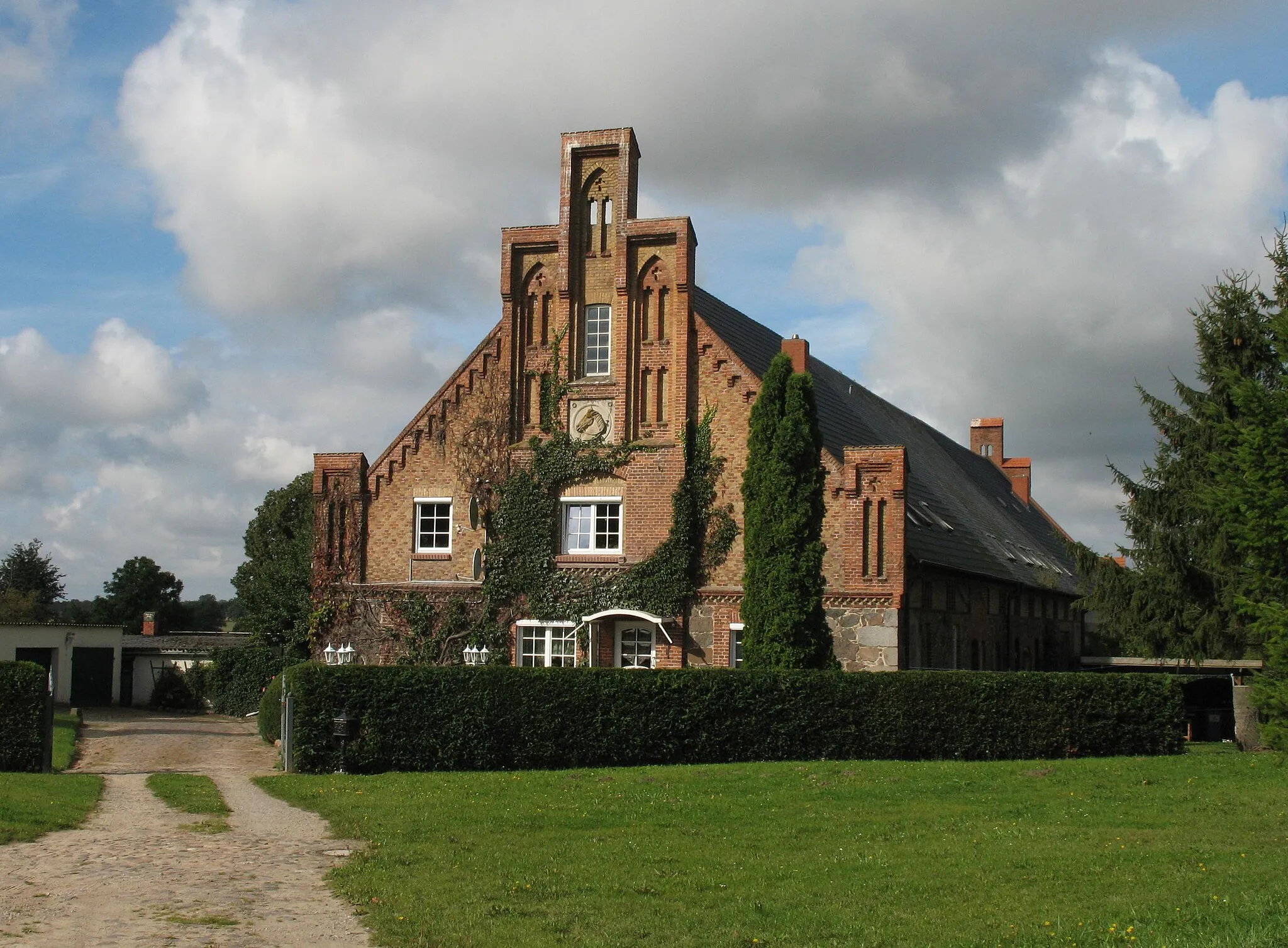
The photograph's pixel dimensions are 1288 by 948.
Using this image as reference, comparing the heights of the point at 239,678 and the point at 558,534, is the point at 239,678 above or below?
below

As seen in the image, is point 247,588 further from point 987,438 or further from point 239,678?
point 987,438

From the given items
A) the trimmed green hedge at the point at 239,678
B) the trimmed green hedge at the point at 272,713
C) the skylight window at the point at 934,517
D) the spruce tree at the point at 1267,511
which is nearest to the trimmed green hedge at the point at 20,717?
the trimmed green hedge at the point at 272,713

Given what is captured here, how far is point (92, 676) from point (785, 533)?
36.6 m

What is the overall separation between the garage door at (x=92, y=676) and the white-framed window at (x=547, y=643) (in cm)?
2845

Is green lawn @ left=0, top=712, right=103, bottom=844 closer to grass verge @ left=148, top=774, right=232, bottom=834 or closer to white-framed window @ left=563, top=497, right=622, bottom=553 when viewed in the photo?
grass verge @ left=148, top=774, right=232, bottom=834

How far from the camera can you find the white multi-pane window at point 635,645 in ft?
90.4

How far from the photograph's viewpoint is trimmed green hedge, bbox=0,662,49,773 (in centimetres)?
1973

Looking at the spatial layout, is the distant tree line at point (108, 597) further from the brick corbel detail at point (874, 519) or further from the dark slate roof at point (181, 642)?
the brick corbel detail at point (874, 519)

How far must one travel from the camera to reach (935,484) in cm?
3809

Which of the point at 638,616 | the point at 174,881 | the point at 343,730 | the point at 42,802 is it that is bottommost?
the point at 42,802

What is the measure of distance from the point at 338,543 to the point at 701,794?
49.8 feet

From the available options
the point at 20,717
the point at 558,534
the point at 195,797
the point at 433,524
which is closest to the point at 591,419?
the point at 558,534

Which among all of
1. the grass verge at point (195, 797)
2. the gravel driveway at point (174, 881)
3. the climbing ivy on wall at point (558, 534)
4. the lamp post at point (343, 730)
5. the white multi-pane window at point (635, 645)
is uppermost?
the climbing ivy on wall at point (558, 534)

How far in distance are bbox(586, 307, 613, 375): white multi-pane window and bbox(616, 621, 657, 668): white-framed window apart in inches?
228
